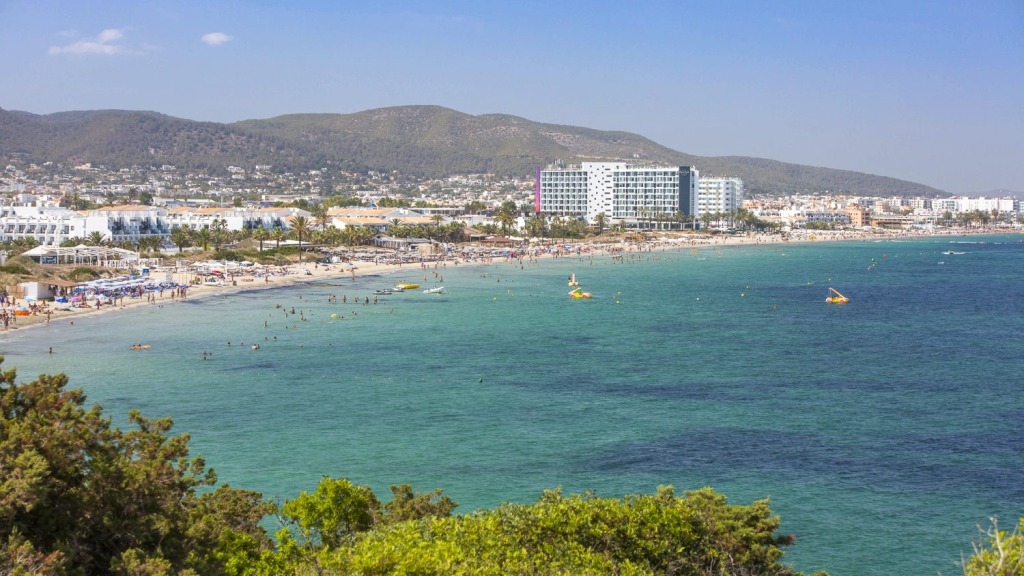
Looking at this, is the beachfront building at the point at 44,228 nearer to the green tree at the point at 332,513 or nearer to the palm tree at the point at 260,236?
the palm tree at the point at 260,236

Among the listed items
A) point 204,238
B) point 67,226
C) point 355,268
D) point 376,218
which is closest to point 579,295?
point 355,268

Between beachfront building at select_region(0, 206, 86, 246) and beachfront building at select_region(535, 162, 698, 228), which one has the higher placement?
beachfront building at select_region(535, 162, 698, 228)

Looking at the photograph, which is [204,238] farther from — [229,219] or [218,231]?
[229,219]

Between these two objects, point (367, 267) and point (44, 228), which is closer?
point (44, 228)

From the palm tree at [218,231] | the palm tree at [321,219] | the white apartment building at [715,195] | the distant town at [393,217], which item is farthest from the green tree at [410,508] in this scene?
the white apartment building at [715,195]

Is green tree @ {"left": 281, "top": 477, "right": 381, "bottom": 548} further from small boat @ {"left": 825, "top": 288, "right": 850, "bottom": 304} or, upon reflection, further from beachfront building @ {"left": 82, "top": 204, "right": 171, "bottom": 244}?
beachfront building @ {"left": 82, "top": 204, "right": 171, "bottom": 244}

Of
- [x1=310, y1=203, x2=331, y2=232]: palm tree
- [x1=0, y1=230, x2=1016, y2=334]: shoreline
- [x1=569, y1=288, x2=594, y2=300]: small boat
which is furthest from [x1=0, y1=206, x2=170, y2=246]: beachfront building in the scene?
[x1=569, y1=288, x2=594, y2=300]: small boat
